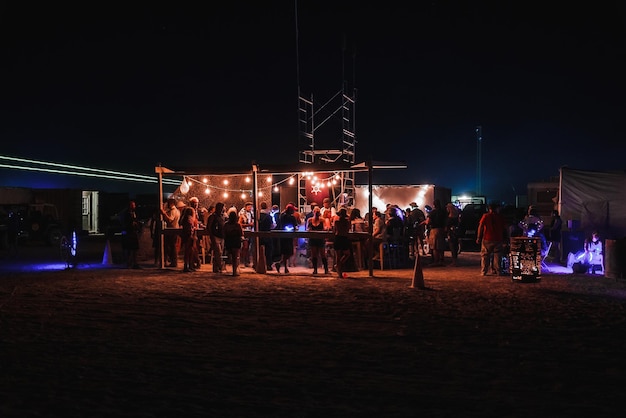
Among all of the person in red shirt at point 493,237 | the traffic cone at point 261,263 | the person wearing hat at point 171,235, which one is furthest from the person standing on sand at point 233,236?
the person in red shirt at point 493,237

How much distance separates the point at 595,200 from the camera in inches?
668

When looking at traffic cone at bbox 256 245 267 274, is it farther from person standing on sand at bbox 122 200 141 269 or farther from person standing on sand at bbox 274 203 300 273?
person standing on sand at bbox 122 200 141 269

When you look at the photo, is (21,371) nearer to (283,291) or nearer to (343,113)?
(283,291)

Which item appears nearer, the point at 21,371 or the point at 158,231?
the point at 21,371

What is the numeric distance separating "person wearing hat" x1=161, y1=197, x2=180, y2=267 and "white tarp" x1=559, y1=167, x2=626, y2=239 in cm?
1091

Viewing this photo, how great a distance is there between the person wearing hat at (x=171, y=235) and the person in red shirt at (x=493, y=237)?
25.2ft

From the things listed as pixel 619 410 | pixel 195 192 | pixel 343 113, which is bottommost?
pixel 619 410

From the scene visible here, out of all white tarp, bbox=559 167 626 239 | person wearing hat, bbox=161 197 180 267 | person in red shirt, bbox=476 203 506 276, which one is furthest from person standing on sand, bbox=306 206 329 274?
white tarp, bbox=559 167 626 239

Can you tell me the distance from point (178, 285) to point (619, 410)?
9.11 meters

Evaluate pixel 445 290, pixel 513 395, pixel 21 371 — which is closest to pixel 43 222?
pixel 445 290

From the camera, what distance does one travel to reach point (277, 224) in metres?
16.6

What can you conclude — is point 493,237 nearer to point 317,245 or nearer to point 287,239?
point 317,245

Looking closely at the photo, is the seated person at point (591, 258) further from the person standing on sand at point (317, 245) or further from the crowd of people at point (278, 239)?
the person standing on sand at point (317, 245)

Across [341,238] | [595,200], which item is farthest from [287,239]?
[595,200]
